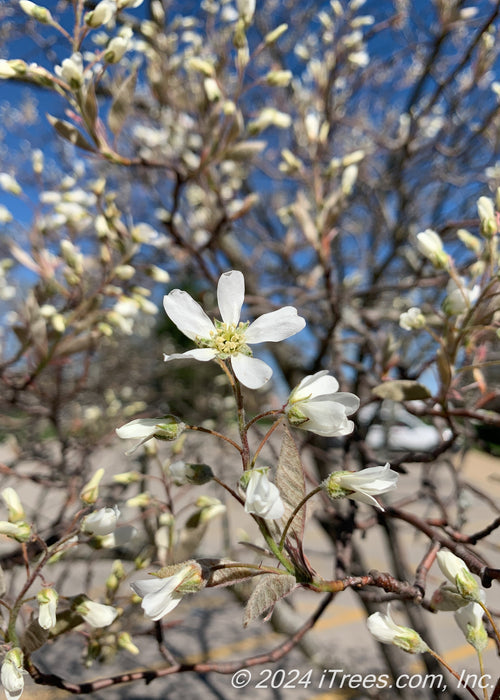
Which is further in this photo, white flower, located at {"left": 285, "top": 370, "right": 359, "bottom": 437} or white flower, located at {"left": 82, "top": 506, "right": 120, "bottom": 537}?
white flower, located at {"left": 82, "top": 506, "right": 120, "bottom": 537}

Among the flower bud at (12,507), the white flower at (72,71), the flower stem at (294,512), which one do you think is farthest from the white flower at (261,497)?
the white flower at (72,71)

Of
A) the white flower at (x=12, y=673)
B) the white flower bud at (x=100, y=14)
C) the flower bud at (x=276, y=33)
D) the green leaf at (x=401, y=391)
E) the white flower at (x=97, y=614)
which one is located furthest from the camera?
the flower bud at (x=276, y=33)

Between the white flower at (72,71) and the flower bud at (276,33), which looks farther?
the flower bud at (276,33)

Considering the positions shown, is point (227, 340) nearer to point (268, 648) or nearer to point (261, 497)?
point (261, 497)

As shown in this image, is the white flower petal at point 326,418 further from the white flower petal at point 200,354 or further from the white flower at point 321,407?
the white flower petal at point 200,354

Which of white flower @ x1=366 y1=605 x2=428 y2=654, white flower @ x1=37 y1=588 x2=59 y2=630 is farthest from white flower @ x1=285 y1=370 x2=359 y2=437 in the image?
white flower @ x1=37 y1=588 x2=59 y2=630

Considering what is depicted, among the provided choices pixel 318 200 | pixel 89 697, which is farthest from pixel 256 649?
pixel 318 200

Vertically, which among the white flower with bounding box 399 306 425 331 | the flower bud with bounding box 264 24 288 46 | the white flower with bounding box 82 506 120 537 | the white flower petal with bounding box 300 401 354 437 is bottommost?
the white flower with bounding box 82 506 120 537

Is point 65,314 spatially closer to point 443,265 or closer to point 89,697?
point 443,265

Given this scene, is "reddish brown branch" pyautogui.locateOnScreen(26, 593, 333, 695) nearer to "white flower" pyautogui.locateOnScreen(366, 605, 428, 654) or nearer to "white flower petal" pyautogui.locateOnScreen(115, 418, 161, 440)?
"white flower" pyautogui.locateOnScreen(366, 605, 428, 654)
